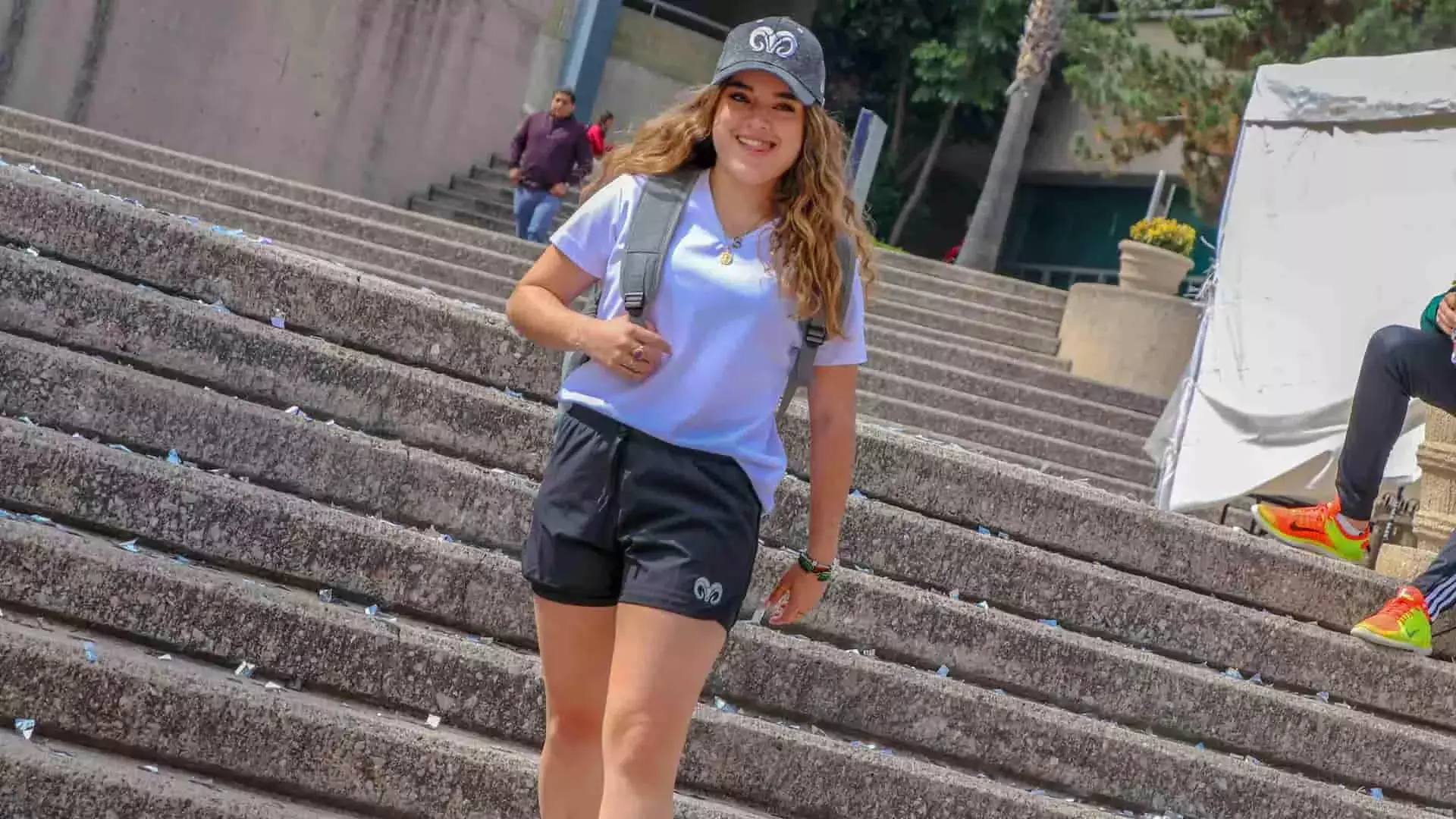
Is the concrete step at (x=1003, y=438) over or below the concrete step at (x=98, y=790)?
over

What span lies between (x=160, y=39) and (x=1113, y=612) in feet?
32.3

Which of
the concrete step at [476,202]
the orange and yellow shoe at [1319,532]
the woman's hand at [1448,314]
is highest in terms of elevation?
the concrete step at [476,202]

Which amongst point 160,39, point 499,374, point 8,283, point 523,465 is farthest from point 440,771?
point 160,39

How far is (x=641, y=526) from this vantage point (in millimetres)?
2463

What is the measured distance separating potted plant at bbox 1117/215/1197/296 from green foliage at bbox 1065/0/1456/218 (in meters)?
2.24

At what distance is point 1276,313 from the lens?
6742 mm

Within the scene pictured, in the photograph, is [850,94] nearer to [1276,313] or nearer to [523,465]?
[1276,313]

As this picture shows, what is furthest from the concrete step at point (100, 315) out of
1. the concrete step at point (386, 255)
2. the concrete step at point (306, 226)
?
the concrete step at point (386, 255)

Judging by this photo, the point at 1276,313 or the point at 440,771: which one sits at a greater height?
the point at 1276,313

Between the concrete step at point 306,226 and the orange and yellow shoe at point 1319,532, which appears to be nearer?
the orange and yellow shoe at point 1319,532

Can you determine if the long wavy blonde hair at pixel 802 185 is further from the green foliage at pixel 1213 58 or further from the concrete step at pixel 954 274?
the green foliage at pixel 1213 58

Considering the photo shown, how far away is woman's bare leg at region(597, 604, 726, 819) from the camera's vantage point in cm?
236

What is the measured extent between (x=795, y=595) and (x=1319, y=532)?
2.85 meters

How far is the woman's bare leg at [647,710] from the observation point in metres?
2.36
